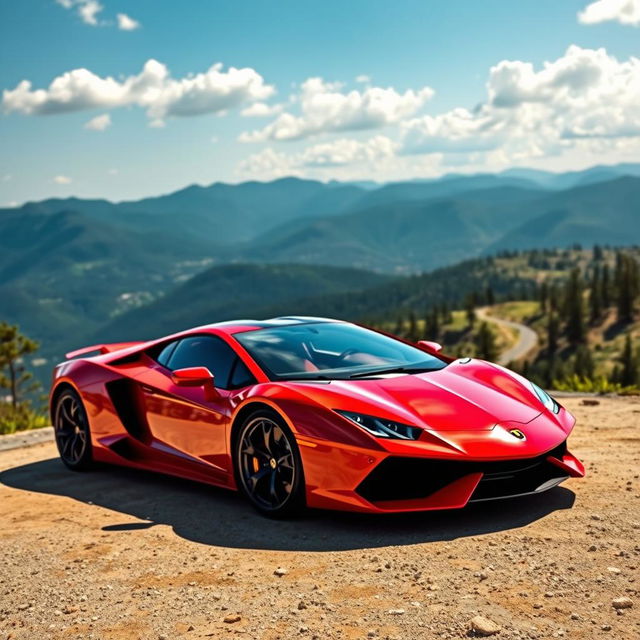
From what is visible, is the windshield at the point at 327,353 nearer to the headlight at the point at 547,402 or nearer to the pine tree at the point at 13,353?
the headlight at the point at 547,402

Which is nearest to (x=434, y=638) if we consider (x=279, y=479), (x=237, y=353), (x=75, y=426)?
(x=279, y=479)

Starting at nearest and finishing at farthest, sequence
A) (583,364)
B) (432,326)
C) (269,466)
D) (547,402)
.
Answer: (269,466) → (547,402) → (583,364) → (432,326)

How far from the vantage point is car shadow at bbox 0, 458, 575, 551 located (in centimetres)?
549

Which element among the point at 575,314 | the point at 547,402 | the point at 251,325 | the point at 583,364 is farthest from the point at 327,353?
the point at 575,314

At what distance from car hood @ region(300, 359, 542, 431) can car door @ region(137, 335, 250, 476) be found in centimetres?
110

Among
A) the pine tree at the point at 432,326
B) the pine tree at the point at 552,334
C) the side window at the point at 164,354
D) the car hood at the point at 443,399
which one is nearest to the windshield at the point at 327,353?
the car hood at the point at 443,399

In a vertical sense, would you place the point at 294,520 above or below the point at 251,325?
below

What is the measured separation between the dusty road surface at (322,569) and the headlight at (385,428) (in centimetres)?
66

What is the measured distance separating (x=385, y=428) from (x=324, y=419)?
17.8 inches

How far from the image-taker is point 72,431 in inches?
346

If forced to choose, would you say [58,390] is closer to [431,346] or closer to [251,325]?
[251,325]

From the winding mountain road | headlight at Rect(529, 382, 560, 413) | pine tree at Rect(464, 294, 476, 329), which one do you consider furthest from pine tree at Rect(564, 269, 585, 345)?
headlight at Rect(529, 382, 560, 413)

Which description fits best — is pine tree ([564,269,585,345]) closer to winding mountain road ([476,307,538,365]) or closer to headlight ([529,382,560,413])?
winding mountain road ([476,307,538,365])

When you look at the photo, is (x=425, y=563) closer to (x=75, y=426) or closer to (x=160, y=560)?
(x=160, y=560)
